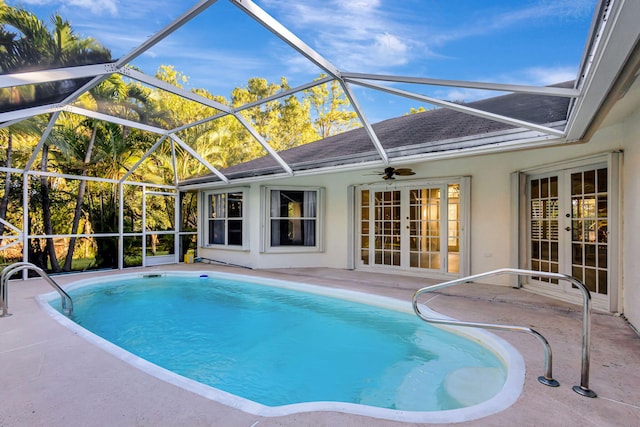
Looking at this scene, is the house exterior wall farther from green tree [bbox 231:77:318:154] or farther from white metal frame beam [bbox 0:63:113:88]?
green tree [bbox 231:77:318:154]

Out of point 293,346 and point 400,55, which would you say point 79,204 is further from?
point 400,55

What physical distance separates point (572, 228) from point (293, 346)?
4684mm

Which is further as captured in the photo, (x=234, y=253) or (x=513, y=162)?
(x=234, y=253)

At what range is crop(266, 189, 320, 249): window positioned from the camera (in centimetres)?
905

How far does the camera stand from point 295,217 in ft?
29.8

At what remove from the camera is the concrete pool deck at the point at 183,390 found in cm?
204

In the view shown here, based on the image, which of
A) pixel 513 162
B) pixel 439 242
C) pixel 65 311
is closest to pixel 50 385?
pixel 65 311

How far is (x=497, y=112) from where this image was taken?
4.28m

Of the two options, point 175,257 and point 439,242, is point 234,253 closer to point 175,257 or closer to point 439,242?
point 175,257

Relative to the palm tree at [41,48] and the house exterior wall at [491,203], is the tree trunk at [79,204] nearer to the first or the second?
the house exterior wall at [491,203]

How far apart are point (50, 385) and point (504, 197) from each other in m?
7.04

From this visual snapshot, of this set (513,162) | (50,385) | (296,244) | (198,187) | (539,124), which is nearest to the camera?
(50,385)

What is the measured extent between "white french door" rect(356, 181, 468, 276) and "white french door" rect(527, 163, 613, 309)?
1294mm

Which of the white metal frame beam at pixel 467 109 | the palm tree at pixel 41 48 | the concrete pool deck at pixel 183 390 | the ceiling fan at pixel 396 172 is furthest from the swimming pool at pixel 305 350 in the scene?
the palm tree at pixel 41 48
